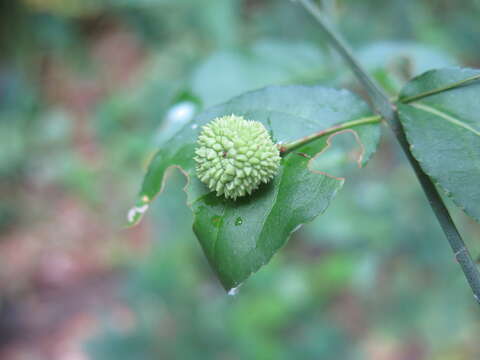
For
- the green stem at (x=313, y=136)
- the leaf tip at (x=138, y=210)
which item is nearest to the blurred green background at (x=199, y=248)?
the leaf tip at (x=138, y=210)

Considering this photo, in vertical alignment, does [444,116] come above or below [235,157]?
below

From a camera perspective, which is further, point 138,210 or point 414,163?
point 138,210

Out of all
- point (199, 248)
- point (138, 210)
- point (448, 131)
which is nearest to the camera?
point (448, 131)

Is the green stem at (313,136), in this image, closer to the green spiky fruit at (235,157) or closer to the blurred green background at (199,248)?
the green spiky fruit at (235,157)

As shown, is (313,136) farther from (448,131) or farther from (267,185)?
(448,131)

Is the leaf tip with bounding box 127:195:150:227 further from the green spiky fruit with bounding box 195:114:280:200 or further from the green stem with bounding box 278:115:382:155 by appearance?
the green stem with bounding box 278:115:382:155

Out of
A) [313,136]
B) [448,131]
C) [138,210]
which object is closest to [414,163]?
[448,131]
